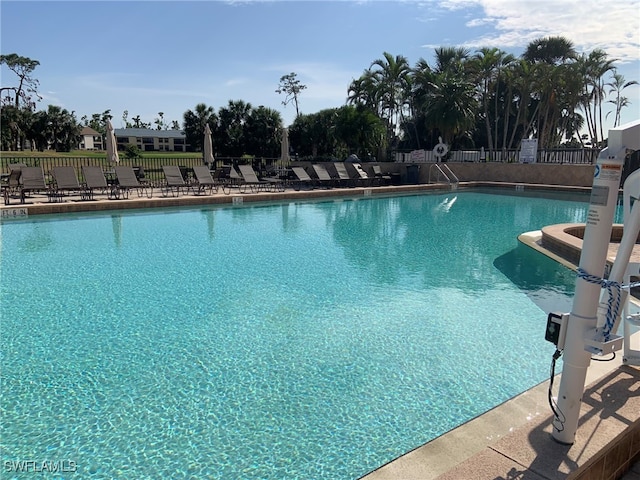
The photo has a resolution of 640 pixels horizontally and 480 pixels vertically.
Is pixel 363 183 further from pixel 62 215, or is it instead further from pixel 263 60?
pixel 62 215

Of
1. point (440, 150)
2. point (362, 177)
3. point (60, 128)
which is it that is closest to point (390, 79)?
point (440, 150)

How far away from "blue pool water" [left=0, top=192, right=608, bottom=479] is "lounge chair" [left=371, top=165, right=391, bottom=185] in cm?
1103

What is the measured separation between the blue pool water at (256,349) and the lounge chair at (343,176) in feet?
32.0

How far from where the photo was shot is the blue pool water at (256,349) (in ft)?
8.81

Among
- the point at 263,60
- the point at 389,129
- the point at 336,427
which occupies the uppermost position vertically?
the point at 263,60

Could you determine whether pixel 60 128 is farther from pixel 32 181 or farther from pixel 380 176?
pixel 32 181

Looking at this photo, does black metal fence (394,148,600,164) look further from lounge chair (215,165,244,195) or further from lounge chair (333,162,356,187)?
lounge chair (215,165,244,195)

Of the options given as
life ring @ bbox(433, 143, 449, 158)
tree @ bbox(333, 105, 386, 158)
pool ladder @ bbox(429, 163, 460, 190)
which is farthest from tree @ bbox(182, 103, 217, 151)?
pool ladder @ bbox(429, 163, 460, 190)

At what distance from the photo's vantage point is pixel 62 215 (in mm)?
10859

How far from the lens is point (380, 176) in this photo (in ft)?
64.0

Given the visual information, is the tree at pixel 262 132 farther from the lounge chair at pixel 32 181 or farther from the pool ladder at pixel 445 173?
the lounge chair at pixel 32 181

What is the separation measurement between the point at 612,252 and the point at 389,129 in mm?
25288

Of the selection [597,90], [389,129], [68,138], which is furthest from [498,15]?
[68,138]

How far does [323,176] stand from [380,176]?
3225mm
